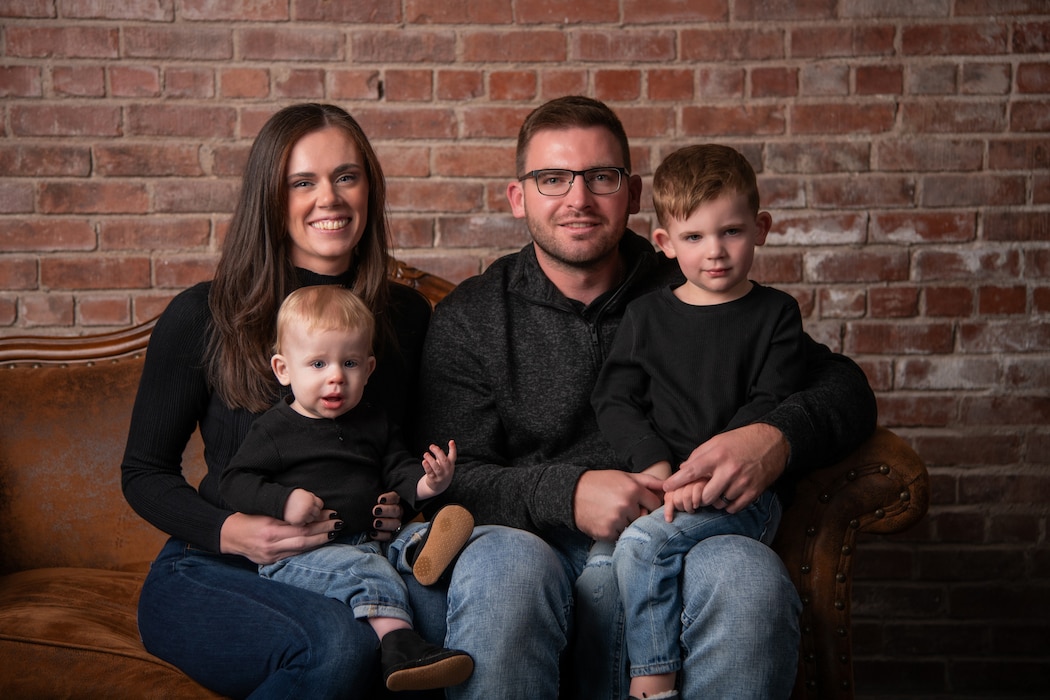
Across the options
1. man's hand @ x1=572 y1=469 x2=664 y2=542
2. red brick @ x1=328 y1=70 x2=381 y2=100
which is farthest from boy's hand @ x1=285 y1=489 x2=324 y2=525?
red brick @ x1=328 y1=70 x2=381 y2=100

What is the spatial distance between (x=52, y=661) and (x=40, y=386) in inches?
35.1

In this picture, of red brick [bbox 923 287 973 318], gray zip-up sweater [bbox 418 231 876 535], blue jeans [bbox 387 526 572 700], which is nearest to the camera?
blue jeans [bbox 387 526 572 700]

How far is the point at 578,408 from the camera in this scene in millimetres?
1991

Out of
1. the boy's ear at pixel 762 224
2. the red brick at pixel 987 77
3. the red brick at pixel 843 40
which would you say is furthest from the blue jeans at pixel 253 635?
the red brick at pixel 987 77

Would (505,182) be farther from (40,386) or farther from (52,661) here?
(52,661)

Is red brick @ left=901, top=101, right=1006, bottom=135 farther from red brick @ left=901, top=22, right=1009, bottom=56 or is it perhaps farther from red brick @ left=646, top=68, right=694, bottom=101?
red brick @ left=646, top=68, right=694, bottom=101

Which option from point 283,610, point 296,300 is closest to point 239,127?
point 296,300

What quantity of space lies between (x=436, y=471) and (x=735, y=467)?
1.72 ft

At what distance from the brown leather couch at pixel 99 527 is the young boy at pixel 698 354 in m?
0.16

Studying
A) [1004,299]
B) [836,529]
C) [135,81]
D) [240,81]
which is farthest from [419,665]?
[1004,299]

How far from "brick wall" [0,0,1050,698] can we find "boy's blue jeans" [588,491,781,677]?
118 centimetres

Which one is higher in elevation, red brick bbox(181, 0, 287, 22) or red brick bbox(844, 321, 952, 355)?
red brick bbox(181, 0, 287, 22)

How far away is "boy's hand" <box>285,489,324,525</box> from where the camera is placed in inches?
63.6

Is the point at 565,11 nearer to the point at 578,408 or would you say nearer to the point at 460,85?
the point at 460,85
